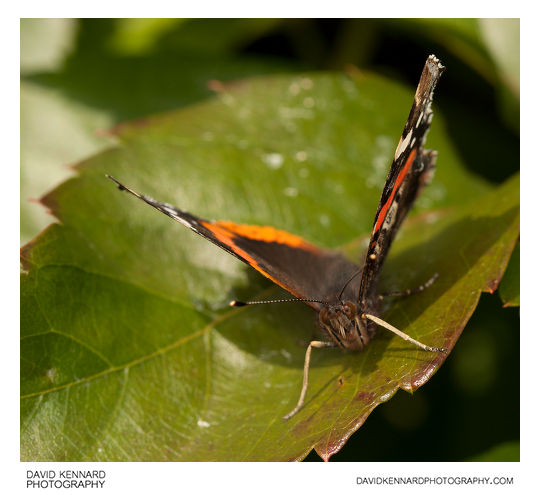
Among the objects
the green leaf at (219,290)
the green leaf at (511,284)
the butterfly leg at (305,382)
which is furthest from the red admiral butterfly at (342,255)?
the green leaf at (511,284)

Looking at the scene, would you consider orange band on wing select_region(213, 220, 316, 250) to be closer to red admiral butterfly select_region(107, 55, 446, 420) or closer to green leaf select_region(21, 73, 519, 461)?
red admiral butterfly select_region(107, 55, 446, 420)

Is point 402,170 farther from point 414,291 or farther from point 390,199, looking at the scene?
point 414,291

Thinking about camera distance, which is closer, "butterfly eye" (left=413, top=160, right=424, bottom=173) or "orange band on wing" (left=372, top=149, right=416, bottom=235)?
"orange band on wing" (left=372, top=149, right=416, bottom=235)

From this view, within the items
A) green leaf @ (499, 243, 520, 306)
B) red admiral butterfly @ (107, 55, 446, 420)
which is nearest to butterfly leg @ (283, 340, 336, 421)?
red admiral butterfly @ (107, 55, 446, 420)
